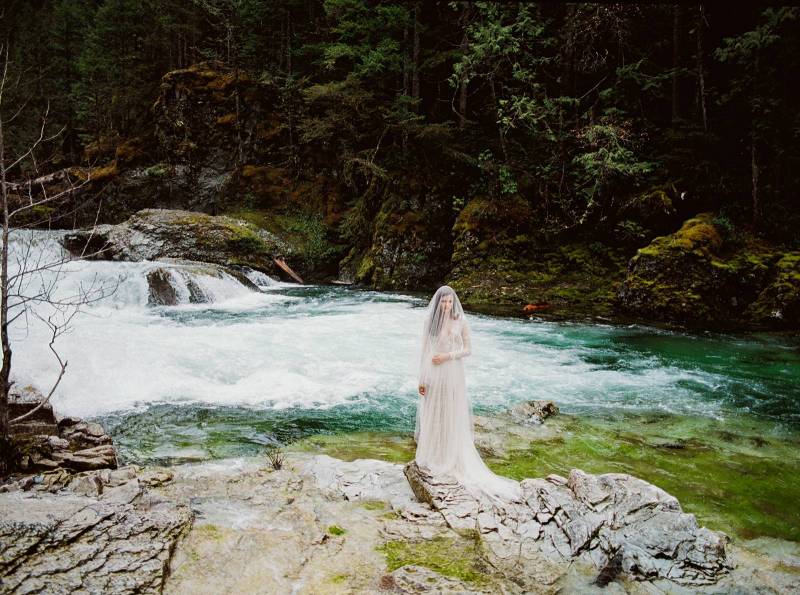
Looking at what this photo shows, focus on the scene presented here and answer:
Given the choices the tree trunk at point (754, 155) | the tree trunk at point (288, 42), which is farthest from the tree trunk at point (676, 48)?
the tree trunk at point (288, 42)

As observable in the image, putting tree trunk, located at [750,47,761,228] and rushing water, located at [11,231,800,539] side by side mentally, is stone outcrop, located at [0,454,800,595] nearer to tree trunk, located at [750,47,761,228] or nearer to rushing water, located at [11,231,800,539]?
rushing water, located at [11,231,800,539]

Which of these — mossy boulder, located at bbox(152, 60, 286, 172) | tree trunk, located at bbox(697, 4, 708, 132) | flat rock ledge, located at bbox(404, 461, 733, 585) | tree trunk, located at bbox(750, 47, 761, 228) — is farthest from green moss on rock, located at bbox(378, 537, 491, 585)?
mossy boulder, located at bbox(152, 60, 286, 172)

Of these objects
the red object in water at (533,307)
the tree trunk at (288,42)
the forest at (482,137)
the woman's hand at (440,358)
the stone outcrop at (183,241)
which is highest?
the tree trunk at (288,42)

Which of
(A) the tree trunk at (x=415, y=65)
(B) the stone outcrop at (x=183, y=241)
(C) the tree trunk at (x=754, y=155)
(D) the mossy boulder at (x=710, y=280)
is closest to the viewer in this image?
(D) the mossy boulder at (x=710, y=280)

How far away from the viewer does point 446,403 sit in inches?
199

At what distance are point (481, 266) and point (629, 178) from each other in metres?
6.01

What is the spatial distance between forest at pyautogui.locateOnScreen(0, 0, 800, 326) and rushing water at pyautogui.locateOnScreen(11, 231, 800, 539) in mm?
4212

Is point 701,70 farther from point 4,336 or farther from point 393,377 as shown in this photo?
point 4,336

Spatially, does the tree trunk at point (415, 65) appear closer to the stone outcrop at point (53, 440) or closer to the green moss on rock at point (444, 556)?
the stone outcrop at point (53, 440)

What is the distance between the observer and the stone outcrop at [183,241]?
20250 millimetres

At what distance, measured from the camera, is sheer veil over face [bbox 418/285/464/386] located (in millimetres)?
5125

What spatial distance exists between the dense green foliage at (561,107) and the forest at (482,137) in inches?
3.4

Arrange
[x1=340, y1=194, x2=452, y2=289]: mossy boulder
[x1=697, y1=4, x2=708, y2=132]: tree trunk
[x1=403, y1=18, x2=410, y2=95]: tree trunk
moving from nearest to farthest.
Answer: [x1=697, y1=4, x2=708, y2=132]: tree trunk < [x1=340, y1=194, x2=452, y2=289]: mossy boulder < [x1=403, y1=18, x2=410, y2=95]: tree trunk

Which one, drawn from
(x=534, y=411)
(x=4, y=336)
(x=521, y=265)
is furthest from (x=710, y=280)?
(x=4, y=336)
